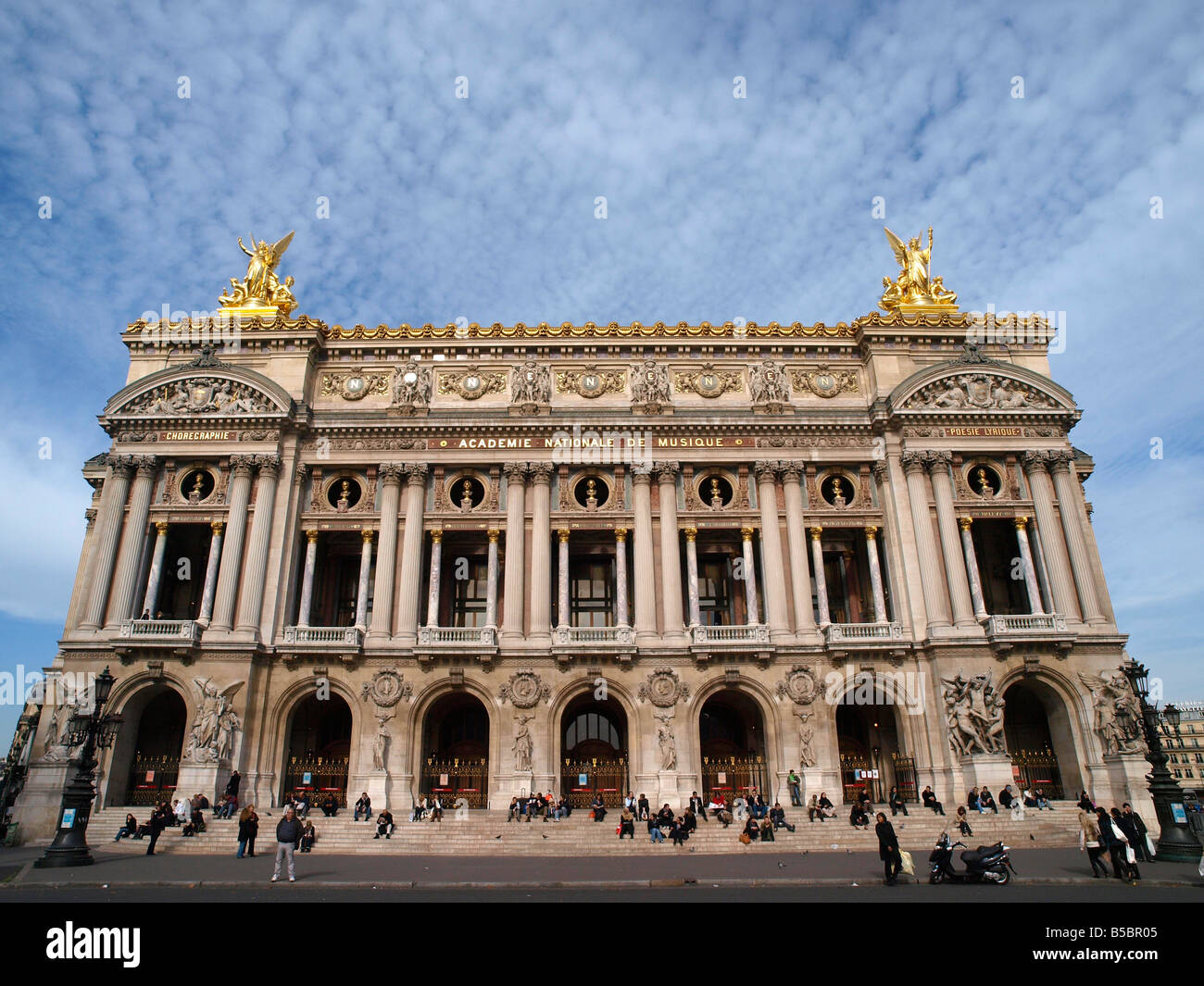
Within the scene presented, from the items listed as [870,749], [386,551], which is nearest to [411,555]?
[386,551]

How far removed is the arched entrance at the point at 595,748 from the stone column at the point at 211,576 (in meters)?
15.5

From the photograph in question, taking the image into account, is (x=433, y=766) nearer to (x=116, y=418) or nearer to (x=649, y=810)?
(x=649, y=810)

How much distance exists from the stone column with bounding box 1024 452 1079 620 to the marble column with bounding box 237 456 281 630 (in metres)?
33.7

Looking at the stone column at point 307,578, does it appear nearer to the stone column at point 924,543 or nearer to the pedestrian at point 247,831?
the pedestrian at point 247,831

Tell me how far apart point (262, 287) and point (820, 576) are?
99.6 ft

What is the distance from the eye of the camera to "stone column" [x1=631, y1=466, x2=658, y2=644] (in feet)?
115

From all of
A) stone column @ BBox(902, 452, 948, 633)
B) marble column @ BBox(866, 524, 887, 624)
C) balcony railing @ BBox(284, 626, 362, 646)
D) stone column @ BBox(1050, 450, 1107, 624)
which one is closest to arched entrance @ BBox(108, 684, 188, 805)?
balcony railing @ BBox(284, 626, 362, 646)

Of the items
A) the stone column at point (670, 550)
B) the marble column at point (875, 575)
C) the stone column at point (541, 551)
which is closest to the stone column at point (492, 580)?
the stone column at point (541, 551)

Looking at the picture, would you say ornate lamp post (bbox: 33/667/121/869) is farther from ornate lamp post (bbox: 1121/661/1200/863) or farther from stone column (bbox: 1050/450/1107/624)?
stone column (bbox: 1050/450/1107/624)

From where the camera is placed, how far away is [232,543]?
3550cm

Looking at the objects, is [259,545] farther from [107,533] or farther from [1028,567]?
[1028,567]
